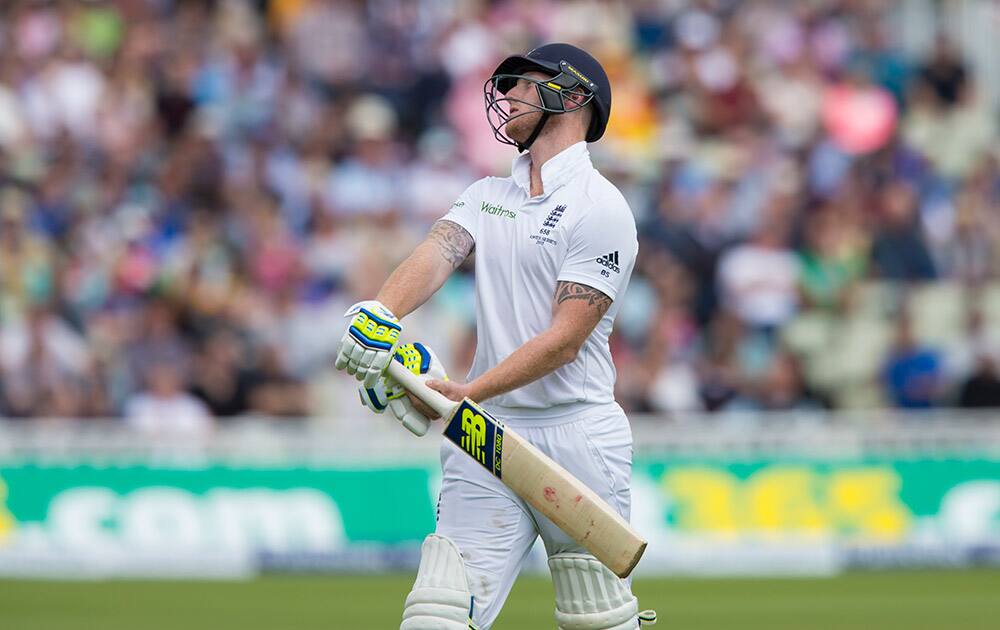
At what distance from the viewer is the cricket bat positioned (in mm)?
5328

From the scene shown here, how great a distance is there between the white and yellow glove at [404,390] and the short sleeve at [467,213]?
451 millimetres

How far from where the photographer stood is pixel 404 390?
215 inches

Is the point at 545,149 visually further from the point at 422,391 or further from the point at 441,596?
the point at 441,596

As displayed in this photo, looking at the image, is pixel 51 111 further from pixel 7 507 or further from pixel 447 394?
pixel 447 394

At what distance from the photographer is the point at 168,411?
12398 millimetres

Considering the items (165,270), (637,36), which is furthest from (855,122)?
(165,270)

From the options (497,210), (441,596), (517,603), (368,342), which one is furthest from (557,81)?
(517,603)

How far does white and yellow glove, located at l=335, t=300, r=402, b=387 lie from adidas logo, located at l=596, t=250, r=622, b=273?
670 mm

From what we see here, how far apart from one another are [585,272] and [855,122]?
9.99 meters

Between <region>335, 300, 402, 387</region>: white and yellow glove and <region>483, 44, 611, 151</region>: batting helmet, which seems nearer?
<region>335, 300, 402, 387</region>: white and yellow glove

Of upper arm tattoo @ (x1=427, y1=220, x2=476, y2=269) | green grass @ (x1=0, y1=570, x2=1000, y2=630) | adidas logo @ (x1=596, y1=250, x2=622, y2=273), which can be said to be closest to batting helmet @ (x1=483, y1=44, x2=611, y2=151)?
upper arm tattoo @ (x1=427, y1=220, x2=476, y2=269)

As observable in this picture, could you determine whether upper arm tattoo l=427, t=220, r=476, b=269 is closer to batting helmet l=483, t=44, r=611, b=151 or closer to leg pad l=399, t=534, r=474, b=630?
batting helmet l=483, t=44, r=611, b=151

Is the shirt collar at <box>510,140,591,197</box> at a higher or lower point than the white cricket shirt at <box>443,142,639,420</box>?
higher

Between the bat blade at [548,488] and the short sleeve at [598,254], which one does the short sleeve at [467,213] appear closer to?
the short sleeve at [598,254]
